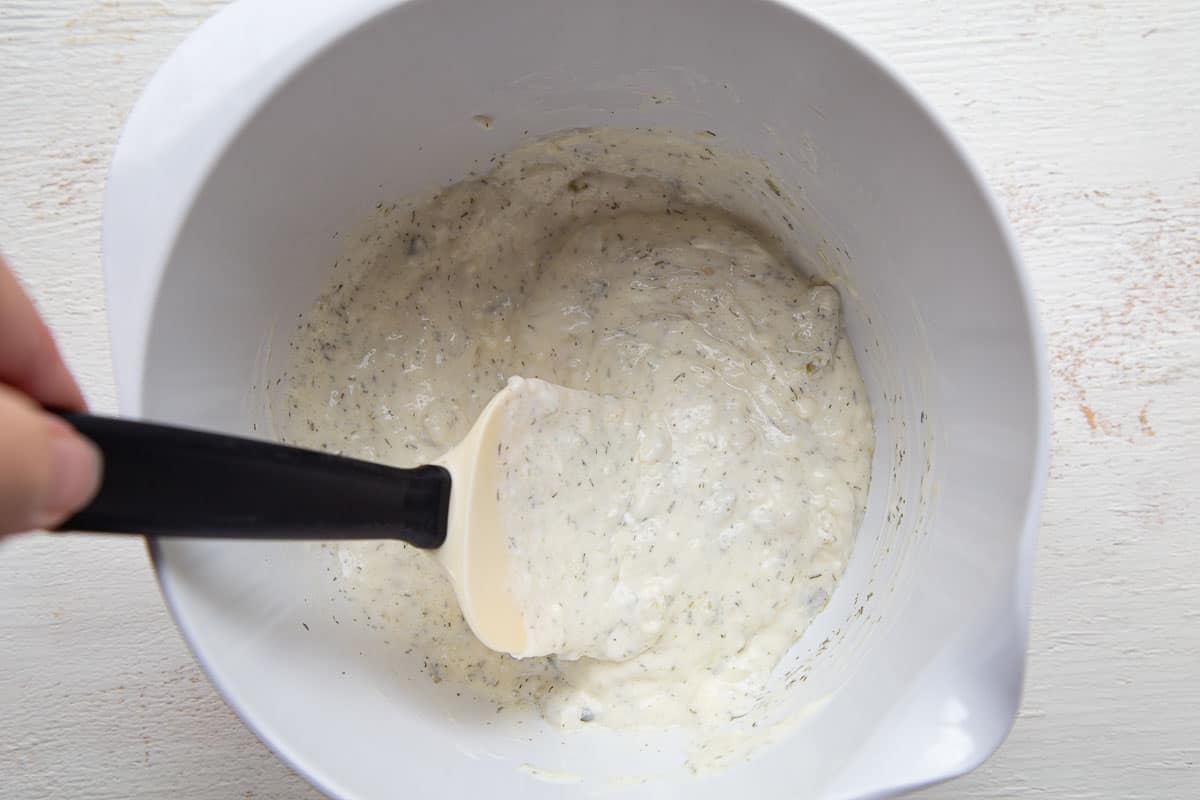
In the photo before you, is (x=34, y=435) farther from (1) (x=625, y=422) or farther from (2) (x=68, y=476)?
(1) (x=625, y=422)

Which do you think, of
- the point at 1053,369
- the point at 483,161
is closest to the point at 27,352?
the point at 483,161

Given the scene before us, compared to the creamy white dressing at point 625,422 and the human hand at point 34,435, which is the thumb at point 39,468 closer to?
the human hand at point 34,435

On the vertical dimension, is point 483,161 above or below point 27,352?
above

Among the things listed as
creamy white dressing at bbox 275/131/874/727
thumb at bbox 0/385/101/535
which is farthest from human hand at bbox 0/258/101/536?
creamy white dressing at bbox 275/131/874/727

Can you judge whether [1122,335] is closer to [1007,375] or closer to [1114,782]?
[1007,375]

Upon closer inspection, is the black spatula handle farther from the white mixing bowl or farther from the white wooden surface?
the white wooden surface

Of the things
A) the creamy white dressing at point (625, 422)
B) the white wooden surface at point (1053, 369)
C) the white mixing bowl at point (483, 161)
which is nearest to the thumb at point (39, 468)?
the white mixing bowl at point (483, 161)
